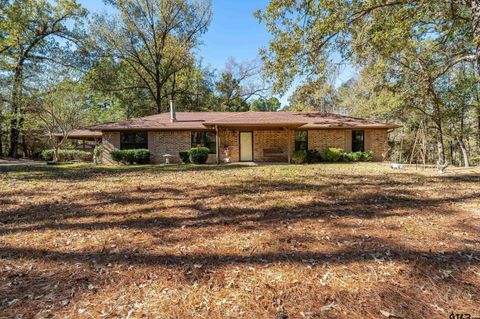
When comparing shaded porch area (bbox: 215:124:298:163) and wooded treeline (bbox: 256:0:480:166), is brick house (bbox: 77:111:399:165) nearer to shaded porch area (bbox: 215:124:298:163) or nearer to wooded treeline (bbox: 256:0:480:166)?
shaded porch area (bbox: 215:124:298:163)

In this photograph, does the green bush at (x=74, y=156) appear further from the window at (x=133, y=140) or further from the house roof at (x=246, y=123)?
the window at (x=133, y=140)

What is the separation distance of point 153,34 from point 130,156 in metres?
13.3

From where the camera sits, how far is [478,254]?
9.22ft

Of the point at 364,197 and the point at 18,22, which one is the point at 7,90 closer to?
the point at 18,22

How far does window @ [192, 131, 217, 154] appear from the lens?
52.4 feet

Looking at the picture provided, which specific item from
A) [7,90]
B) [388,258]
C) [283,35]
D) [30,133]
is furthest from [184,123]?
[30,133]

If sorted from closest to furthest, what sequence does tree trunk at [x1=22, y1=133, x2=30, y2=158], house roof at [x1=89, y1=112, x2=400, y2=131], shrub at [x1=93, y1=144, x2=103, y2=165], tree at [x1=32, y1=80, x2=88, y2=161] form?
house roof at [x1=89, y1=112, x2=400, y2=131]
tree at [x1=32, y1=80, x2=88, y2=161]
shrub at [x1=93, y1=144, x2=103, y2=165]
tree trunk at [x1=22, y1=133, x2=30, y2=158]

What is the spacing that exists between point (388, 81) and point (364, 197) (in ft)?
47.2

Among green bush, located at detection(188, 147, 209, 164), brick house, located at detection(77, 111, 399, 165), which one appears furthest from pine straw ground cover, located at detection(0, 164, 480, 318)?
brick house, located at detection(77, 111, 399, 165)

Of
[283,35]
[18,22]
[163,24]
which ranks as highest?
[163,24]

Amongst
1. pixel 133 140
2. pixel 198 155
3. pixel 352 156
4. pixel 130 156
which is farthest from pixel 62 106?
pixel 352 156

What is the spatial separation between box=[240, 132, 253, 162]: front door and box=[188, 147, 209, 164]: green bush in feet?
8.87

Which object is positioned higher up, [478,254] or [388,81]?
[388,81]

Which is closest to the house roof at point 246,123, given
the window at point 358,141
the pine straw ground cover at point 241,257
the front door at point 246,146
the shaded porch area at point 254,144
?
the window at point 358,141
